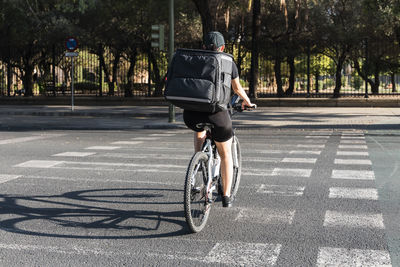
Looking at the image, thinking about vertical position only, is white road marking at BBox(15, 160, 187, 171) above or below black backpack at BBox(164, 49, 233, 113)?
below

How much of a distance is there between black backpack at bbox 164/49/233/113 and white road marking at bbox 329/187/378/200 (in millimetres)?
2470

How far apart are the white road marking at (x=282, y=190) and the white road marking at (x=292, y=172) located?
90 cm

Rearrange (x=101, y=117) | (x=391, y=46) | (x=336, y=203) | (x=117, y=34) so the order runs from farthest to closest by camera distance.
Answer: (x=117, y=34), (x=391, y=46), (x=101, y=117), (x=336, y=203)

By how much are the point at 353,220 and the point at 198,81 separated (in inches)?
81.8

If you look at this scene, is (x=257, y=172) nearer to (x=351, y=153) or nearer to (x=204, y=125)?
(x=351, y=153)

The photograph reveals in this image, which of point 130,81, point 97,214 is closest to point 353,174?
point 97,214

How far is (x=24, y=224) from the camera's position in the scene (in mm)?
5715

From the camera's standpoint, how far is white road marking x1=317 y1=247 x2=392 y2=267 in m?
4.44

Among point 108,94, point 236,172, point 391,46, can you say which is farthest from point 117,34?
point 236,172

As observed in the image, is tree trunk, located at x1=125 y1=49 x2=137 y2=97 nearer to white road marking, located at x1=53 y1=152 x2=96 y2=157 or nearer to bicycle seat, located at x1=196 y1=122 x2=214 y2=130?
white road marking, located at x1=53 y1=152 x2=96 y2=157

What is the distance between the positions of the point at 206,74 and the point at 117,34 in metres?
30.4

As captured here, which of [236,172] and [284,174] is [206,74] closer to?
[236,172]

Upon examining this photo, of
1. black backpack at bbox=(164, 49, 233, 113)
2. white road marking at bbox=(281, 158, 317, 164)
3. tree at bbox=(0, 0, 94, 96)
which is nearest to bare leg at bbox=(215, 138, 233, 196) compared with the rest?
black backpack at bbox=(164, 49, 233, 113)

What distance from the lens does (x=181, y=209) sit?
20.8ft
